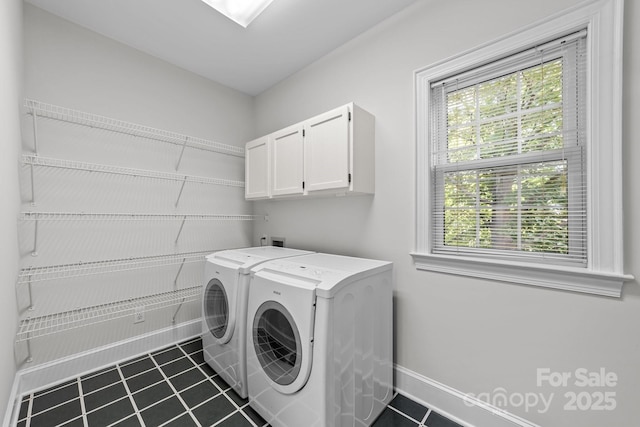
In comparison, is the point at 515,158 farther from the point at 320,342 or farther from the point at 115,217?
the point at 115,217

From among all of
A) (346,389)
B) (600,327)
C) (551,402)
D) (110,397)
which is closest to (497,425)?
(551,402)

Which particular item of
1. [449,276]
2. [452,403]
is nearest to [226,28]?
[449,276]

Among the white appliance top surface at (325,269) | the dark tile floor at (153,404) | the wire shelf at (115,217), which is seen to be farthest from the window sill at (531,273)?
the wire shelf at (115,217)

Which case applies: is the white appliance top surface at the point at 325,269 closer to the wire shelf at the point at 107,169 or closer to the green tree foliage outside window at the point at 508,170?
the green tree foliage outside window at the point at 508,170

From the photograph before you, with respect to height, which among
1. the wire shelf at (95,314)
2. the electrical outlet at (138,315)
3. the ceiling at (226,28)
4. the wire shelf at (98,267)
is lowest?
the electrical outlet at (138,315)

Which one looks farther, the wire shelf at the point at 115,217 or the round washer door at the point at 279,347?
the wire shelf at the point at 115,217

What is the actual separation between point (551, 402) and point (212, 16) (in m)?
3.08

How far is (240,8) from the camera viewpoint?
182 centimetres

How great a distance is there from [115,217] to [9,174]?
0.80 m

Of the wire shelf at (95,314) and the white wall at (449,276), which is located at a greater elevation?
the white wall at (449,276)

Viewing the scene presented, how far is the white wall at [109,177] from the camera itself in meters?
1.82

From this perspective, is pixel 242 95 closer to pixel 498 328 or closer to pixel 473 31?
pixel 473 31

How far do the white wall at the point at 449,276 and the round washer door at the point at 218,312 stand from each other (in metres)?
0.88

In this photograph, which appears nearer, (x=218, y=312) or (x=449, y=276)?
(x=449, y=276)
